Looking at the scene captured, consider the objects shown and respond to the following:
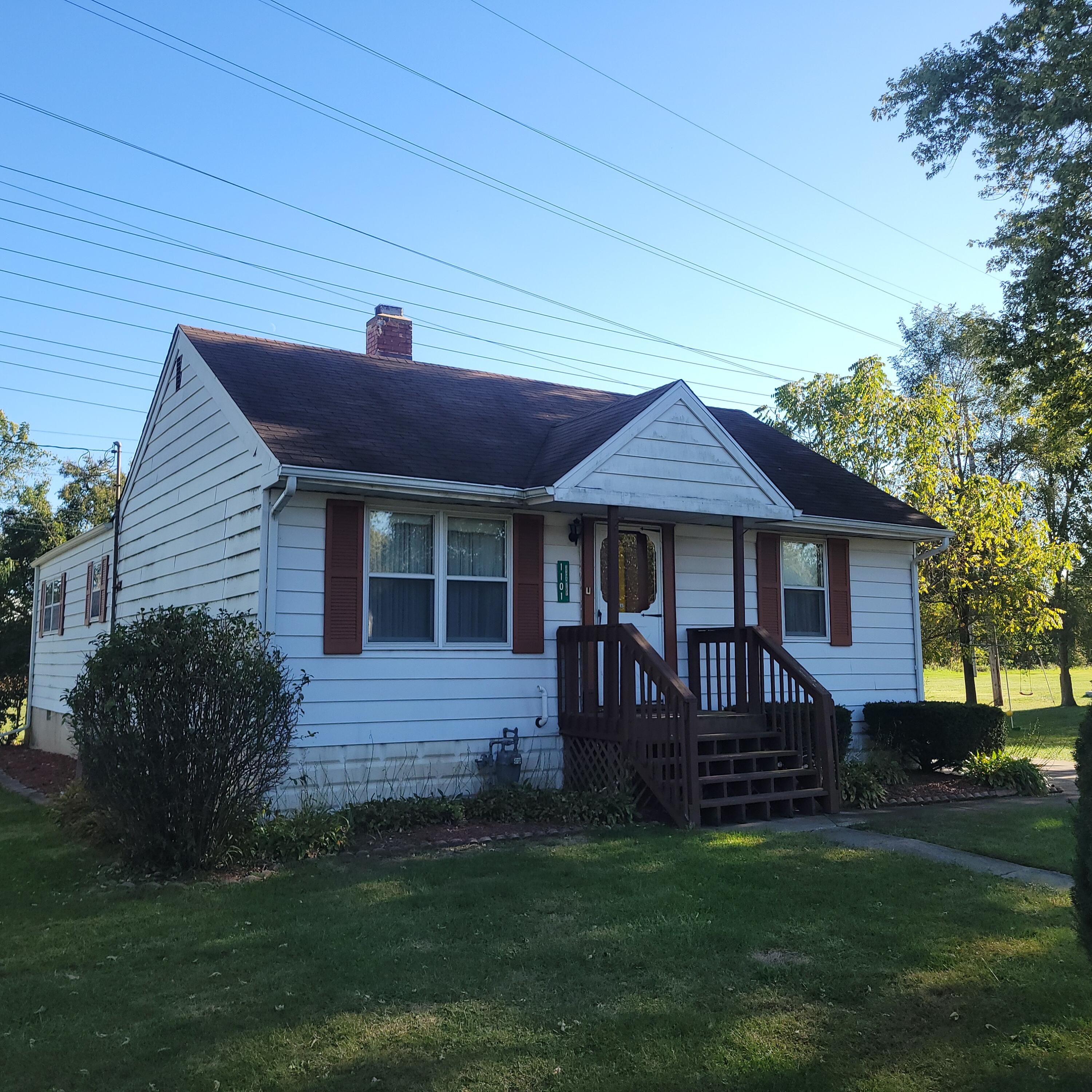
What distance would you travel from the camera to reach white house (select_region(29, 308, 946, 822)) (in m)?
8.63

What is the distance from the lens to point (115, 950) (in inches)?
199

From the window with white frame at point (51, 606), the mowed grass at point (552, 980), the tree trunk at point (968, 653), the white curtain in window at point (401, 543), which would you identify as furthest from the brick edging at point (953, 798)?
the window with white frame at point (51, 606)

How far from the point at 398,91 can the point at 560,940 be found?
41.0 feet

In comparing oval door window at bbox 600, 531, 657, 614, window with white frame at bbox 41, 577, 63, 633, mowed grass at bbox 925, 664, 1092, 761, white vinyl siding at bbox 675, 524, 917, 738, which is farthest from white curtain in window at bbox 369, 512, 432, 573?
window with white frame at bbox 41, 577, 63, 633

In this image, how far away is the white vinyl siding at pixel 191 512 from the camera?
9023mm

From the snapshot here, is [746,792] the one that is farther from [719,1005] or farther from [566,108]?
[566,108]

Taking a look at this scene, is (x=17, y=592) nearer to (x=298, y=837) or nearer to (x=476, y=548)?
(x=476, y=548)

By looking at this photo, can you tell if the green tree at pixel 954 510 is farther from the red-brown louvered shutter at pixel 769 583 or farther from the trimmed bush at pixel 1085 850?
the trimmed bush at pixel 1085 850

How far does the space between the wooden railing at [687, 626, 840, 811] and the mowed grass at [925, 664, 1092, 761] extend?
2.26 metres

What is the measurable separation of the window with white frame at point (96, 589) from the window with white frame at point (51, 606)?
238 centimetres

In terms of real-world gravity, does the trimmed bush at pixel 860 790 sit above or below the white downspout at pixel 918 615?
below

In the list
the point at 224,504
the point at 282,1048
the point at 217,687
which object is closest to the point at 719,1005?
the point at 282,1048

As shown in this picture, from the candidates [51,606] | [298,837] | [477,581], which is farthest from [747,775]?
[51,606]

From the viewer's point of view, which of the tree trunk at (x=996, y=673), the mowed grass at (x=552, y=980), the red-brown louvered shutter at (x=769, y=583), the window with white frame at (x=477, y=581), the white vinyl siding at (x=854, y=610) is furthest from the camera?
the tree trunk at (x=996, y=673)
